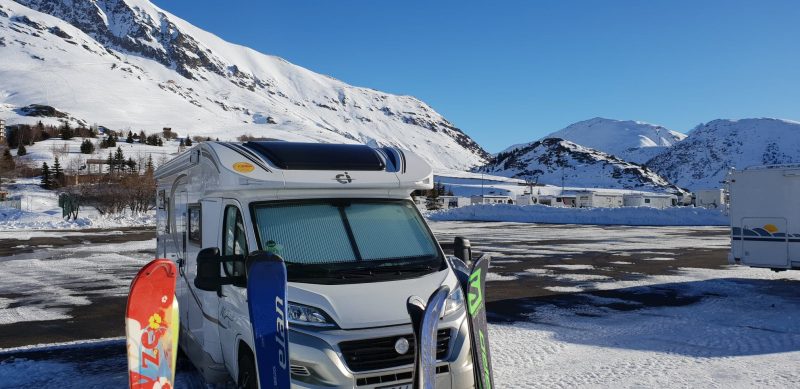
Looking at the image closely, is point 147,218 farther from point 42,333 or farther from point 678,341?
point 678,341

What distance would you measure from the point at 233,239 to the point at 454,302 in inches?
81.2

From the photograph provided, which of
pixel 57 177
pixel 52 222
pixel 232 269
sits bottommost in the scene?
pixel 52 222

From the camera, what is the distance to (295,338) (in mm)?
4473

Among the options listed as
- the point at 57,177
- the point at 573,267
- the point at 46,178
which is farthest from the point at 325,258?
the point at 46,178

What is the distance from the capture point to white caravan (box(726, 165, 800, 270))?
13.2m

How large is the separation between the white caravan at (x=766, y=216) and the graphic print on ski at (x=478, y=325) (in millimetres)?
11220

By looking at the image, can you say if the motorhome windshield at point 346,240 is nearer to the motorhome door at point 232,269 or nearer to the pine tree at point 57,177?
the motorhome door at point 232,269

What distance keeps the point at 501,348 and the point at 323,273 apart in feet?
12.2

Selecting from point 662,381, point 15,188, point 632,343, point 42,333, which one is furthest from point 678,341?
point 15,188

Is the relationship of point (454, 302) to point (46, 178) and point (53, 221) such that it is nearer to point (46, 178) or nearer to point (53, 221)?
point (53, 221)

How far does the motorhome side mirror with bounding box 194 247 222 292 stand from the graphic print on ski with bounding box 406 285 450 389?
5.27 ft

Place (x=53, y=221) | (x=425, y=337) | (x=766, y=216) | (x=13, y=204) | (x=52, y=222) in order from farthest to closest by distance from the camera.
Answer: (x=13, y=204)
(x=53, y=221)
(x=52, y=222)
(x=766, y=216)
(x=425, y=337)

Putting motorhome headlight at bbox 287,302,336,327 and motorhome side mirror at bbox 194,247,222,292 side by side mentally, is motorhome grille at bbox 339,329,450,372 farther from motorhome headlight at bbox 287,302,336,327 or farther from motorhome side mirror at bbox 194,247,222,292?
motorhome side mirror at bbox 194,247,222,292

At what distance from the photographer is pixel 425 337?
166 inches
